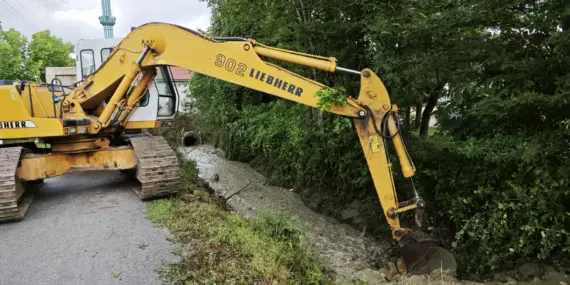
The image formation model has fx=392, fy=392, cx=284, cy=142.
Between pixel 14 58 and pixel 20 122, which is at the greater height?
pixel 14 58

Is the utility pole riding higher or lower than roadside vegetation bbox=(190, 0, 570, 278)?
higher

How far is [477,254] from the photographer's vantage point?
4.72m

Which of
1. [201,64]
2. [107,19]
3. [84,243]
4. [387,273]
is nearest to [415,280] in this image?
[387,273]

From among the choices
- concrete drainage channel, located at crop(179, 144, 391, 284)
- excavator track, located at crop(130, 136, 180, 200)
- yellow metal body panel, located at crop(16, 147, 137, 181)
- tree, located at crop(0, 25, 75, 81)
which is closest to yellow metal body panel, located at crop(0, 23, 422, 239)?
yellow metal body panel, located at crop(16, 147, 137, 181)

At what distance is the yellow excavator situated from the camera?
4383 mm

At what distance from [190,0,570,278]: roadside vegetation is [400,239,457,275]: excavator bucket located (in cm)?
62

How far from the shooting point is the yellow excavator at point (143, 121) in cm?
438

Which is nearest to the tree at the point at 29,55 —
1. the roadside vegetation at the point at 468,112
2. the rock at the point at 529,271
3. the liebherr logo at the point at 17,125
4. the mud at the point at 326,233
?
the mud at the point at 326,233

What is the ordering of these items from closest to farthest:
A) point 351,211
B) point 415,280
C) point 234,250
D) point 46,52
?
1. point 415,280
2. point 234,250
3. point 351,211
4. point 46,52

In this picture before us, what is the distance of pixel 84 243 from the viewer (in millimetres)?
4734

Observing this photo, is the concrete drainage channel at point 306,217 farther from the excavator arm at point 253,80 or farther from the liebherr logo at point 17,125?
the liebherr logo at point 17,125

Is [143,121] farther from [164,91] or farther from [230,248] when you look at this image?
[230,248]

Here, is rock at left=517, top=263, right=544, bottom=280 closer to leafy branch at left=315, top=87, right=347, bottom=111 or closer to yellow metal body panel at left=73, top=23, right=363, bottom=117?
yellow metal body panel at left=73, top=23, right=363, bottom=117

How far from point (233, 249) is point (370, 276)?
1.70 m
